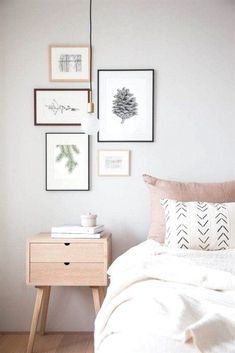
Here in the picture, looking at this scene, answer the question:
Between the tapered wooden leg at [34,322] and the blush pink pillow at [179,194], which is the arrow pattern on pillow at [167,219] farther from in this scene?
the tapered wooden leg at [34,322]

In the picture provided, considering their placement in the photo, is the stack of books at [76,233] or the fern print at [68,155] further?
the fern print at [68,155]

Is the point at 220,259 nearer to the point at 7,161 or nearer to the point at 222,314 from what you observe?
the point at 222,314

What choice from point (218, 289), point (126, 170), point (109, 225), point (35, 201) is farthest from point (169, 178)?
point (218, 289)

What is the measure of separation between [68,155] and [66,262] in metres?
0.86

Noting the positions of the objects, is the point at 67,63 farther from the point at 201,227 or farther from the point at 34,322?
the point at 34,322

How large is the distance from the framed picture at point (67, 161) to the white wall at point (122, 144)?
0.20 ft

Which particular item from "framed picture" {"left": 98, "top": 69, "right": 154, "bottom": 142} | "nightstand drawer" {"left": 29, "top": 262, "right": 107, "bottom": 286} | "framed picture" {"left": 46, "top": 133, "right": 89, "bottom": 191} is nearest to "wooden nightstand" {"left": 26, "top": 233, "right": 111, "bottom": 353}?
"nightstand drawer" {"left": 29, "top": 262, "right": 107, "bottom": 286}

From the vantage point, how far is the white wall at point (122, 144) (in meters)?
3.59

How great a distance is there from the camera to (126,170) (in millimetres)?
3607

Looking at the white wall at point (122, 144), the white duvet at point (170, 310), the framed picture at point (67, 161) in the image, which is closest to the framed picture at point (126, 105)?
the white wall at point (122, 144)

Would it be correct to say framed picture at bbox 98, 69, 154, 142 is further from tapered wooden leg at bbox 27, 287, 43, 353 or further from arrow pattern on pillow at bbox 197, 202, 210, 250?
tapered wooden leg at bbox 27, 287, 43, 353

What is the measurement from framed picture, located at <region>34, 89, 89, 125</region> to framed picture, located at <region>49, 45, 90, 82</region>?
0.32ft

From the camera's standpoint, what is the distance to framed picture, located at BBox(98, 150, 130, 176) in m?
3.61

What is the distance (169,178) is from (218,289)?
1.85 metres
